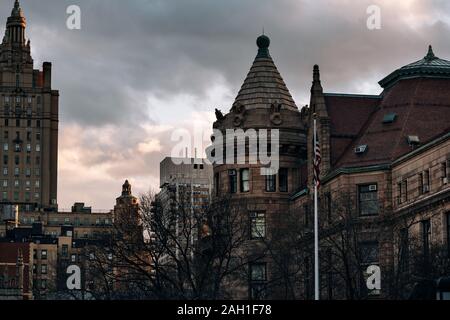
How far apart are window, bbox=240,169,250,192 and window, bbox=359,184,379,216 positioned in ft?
59.9

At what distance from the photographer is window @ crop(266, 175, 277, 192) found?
4018 inches

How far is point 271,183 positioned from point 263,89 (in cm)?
744

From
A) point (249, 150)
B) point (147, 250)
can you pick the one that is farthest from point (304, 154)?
point (147, 250)

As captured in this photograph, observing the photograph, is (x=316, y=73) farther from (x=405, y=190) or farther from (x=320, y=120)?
(x=405, y=190)

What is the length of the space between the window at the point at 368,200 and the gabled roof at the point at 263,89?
17.8 m

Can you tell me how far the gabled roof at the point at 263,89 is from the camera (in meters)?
102

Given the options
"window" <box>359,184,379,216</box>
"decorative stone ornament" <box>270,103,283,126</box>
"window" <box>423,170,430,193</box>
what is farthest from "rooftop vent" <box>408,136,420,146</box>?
"decorative stone ornament" <box>270,103,283,126</box>

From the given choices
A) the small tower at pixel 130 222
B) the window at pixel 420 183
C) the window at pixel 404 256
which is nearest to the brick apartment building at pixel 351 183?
the window at pixel 420 183

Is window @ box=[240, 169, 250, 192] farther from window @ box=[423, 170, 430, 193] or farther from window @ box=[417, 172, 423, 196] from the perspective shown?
window @ box=[423, 170, 430, 193]

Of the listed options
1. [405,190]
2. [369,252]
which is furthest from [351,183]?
[369,252]

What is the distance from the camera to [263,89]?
335 ft

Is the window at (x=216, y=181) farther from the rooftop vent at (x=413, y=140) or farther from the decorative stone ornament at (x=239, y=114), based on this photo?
the rooftop vent at (x=413, y=140)

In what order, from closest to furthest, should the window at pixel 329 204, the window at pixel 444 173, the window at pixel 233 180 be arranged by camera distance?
the window at pixel 444 173, the window at pixel 329 204, the window at pixel 233 180

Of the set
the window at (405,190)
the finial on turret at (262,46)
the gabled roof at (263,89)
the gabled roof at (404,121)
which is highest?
the finial on turret at (262,46)
